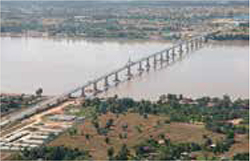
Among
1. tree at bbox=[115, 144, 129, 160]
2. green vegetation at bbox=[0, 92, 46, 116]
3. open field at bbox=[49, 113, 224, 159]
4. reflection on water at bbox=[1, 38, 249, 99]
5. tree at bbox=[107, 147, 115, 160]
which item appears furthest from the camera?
reflection on water at bbox=[1, 38, 249, 99]

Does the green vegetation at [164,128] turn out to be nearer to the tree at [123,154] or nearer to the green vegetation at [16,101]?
the tree at [123,154]

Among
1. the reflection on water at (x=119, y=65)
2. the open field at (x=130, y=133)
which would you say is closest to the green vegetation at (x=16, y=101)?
the reflection on water at (x=119, y=65)

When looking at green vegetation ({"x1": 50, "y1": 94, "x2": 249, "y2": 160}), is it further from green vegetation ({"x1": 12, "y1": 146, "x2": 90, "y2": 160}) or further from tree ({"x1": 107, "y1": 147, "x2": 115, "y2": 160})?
green vegetation ({"x1": 12, "y1": 146, "x2": 90, "y2": 160})

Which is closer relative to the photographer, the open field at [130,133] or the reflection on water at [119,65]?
the open field at [130,133]

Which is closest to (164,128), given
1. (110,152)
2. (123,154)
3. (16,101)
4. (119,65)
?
(110,152)

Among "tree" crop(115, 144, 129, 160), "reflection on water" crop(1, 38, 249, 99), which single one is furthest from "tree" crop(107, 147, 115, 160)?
"reflection on water" crop(1, 38, 249, 99)
